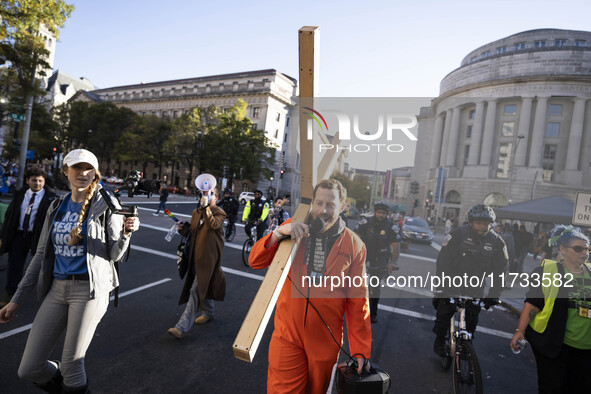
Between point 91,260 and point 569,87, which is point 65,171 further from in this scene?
point 569,87

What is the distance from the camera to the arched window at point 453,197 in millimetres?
2739

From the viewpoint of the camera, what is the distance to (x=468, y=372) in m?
3.17

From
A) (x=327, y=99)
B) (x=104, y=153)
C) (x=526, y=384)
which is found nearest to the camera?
(x=327, y=99)

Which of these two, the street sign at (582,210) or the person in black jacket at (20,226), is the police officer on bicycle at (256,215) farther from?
the street sign at (582,210)

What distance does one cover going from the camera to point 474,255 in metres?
3.12

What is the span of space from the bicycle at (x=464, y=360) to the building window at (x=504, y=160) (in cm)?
160

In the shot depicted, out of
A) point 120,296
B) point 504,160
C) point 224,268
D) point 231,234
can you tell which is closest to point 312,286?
point 504,160

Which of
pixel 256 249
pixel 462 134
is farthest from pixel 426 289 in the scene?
pixel 256 249

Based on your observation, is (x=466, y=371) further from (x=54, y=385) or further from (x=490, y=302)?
(x=54, y=385)

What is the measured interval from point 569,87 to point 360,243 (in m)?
2.00

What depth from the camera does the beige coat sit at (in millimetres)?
4266

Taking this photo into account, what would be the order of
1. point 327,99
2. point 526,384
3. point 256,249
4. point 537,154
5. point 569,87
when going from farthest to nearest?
point 526,384 < point 569,87 < point 537,154 < point 256,249 < point 327,99

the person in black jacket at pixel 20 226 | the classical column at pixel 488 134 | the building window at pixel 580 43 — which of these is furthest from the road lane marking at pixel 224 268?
the building window at pixel 580 43

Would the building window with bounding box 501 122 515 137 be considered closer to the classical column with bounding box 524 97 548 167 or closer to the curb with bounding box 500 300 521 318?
the classical column with bounding box 524 97 548 167
